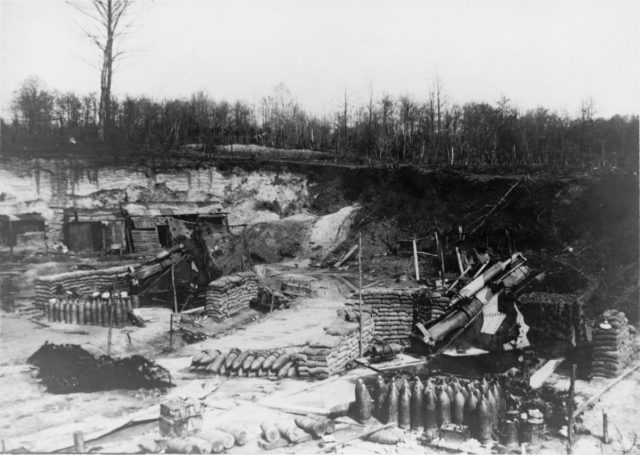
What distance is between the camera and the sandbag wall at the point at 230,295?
13531 mm

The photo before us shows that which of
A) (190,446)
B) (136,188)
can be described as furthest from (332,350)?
(136,188)

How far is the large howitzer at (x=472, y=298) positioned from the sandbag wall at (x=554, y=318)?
0.80 meters

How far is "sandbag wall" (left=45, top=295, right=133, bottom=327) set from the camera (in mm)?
12852

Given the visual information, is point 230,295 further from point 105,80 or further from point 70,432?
point 105,80

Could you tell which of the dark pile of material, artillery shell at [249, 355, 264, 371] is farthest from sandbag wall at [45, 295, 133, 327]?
artillery shell at [249, 355, 264, 371]

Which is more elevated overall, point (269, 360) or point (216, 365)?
point (269, 360)

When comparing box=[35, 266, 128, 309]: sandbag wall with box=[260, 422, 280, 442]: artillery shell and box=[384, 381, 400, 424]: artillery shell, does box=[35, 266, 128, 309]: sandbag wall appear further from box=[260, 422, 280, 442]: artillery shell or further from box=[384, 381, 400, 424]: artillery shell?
box=[384, 381, 400, 424]: artillery shell

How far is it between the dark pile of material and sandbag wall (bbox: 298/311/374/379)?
236 centimetres

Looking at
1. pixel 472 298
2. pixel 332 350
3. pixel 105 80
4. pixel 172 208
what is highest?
pixel 105 80

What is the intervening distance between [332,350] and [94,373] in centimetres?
397

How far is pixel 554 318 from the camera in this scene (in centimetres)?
997

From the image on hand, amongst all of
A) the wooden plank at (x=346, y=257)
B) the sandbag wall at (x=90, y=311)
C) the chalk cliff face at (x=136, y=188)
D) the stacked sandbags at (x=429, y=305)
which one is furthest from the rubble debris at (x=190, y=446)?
the chalk cliff face at (x=136, y=188)

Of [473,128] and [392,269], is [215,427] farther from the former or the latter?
[473,128]

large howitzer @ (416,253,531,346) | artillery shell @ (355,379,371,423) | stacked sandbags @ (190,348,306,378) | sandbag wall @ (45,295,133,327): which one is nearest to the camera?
artillery shell @ (355,379,371,423)
